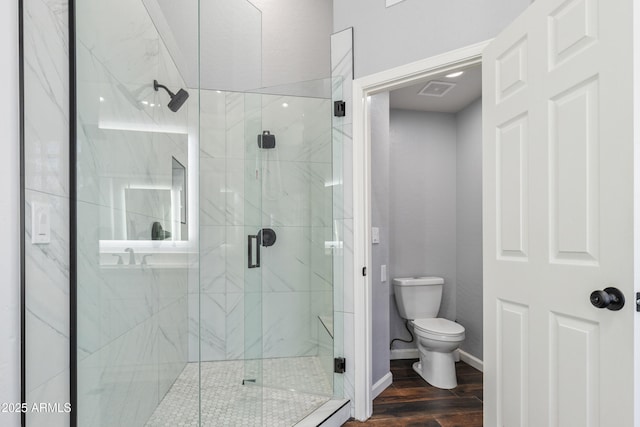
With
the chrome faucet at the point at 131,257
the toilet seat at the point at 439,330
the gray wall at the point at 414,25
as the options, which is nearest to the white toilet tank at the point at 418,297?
the toilet seat at the point at 439,330

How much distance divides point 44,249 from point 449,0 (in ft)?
6.82

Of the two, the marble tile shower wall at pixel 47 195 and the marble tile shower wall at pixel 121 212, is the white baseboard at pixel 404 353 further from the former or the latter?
the marble tile shower wall at pixel 47 195

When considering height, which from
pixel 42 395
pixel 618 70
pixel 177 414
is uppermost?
pixel 618 70

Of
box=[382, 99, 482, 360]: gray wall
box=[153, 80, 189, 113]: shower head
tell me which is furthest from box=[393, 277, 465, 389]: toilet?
box=[153, 80, 189, 113]: shower head

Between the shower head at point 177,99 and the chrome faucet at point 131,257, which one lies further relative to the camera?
the shower head at point 177,99

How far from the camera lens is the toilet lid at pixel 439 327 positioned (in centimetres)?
275

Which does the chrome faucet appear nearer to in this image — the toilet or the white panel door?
the white panel door

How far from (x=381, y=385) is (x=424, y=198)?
174cm

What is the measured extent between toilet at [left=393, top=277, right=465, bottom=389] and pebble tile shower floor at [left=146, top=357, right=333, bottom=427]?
92cm

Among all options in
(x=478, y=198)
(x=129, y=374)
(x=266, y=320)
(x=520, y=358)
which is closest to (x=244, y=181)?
(x=266, y=320)

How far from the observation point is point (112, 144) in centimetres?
148

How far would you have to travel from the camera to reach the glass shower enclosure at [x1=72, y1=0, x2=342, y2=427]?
1565mm

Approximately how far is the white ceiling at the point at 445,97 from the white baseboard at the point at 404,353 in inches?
87.4

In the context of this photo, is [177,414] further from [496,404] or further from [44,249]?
[496,404]
